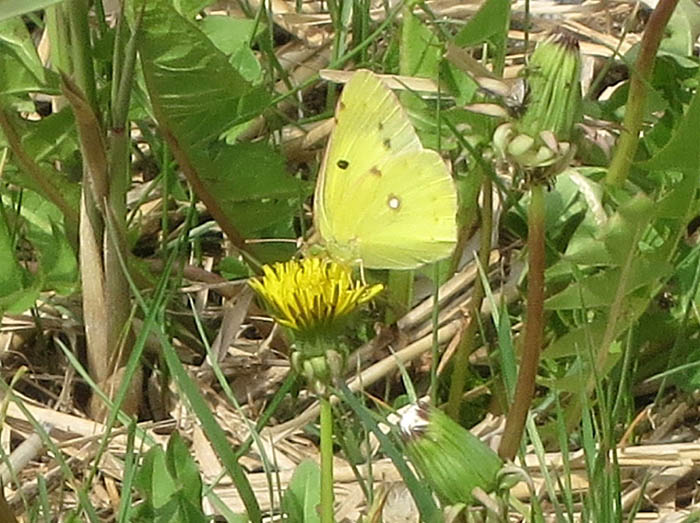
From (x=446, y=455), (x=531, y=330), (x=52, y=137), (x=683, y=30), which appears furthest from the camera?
(x=683, y=30)

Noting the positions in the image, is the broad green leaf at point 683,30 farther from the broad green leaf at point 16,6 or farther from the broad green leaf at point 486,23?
the broad green leaf at point 16,6

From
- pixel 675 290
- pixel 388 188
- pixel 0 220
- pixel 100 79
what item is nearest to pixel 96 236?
pixel 0 220

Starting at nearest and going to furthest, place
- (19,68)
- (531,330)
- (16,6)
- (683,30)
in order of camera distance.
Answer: (16,6)
(531,330)
(19,68)
(683,30)

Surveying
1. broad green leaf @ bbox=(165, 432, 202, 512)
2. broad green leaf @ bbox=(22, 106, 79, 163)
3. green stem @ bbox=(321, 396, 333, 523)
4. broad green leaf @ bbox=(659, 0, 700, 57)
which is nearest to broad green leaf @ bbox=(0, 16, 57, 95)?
broad green leaf @ bbox=(22, 106, 79, 163)

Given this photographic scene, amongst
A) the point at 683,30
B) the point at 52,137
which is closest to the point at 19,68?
the point at 52,137

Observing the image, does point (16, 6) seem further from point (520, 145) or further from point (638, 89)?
point (638, 89)

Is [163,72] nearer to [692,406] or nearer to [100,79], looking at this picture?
[100,79]
